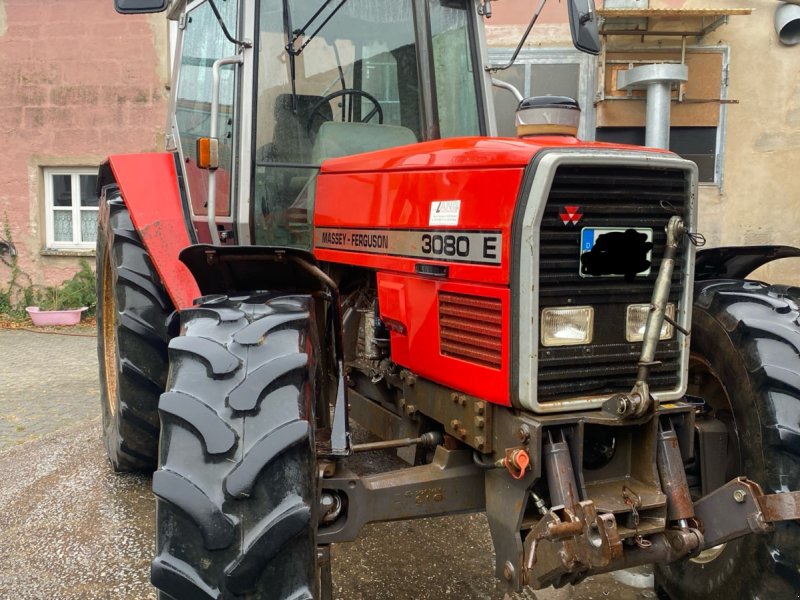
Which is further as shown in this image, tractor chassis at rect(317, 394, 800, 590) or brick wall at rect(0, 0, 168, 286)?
brick wall at rect(0, 0, 168, 286)

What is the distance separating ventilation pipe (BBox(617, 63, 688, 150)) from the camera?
867 cm

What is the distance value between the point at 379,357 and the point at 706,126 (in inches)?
314

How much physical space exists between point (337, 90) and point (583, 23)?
106cm

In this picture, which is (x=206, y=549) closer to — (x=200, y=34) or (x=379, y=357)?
(x=379, y=357)

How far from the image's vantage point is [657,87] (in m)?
8.82

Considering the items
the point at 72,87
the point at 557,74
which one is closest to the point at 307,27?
the point at 557,74

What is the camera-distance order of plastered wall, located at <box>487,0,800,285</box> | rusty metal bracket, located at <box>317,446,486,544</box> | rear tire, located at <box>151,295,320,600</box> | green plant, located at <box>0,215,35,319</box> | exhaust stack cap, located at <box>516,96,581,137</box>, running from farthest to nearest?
green plant, located at <box>0,215,35,319</box> → plastered wall, located at <box>487,0,800,285</box> → exhaust stack cap, located at <box>516,96,581,137</box> → rusty metal bracket, located at <box>317,446,486,544</box> → rear tire, located at <box>151,295,320,600</box>

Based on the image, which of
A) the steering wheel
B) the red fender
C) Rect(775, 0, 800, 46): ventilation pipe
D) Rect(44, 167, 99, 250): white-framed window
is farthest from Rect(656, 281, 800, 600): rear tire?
Rect(44, 167, 99, 250): white-framed window

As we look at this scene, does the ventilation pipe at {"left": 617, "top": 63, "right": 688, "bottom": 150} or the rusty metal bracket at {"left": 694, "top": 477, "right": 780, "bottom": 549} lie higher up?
the ventilation pipe at {"left": 617, "top": 63, "right": 688, "bottom": 150}

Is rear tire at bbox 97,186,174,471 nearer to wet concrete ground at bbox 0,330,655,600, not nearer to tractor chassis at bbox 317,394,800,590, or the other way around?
wet concrete ground at bbox 0,330,655,600

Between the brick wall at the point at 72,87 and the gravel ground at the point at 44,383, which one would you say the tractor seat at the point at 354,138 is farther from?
the brick wall at the point at 72,87

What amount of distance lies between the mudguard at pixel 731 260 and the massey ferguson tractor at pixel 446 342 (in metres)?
0.01

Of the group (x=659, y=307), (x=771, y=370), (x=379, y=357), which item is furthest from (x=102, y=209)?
(x=771, y=370)

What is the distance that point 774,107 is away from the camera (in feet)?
30.9
